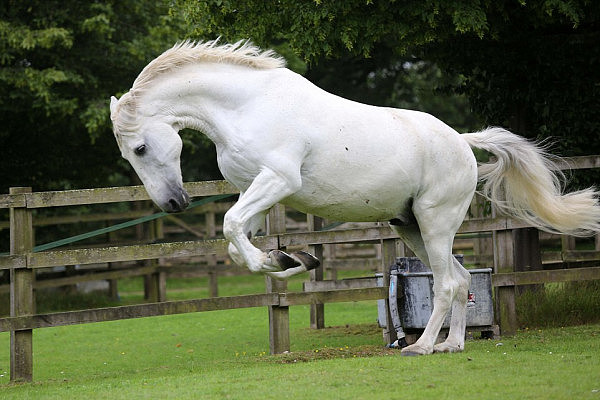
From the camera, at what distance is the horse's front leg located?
6191 millimetres

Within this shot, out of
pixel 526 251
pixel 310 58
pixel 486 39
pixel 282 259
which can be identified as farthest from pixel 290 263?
pixel 486 39

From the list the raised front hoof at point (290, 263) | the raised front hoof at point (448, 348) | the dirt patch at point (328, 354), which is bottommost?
the dirt patch at point (328, 354)

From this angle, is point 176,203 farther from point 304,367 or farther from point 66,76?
point 66,76

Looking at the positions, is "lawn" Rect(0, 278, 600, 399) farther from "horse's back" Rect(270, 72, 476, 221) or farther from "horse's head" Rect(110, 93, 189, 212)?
"horse's head" Rect(110, 93, 189, 212)

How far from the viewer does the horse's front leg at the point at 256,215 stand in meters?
6.19

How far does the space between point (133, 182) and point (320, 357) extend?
13.0 meters

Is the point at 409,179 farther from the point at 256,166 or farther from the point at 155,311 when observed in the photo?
the point at 155,311

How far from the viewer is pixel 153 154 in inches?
255

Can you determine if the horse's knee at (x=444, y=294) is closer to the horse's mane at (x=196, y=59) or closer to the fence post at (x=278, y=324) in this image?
the fence post at (x=278, y=324)

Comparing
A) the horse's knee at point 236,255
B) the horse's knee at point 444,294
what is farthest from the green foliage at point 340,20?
the horse's knee at point 236,255

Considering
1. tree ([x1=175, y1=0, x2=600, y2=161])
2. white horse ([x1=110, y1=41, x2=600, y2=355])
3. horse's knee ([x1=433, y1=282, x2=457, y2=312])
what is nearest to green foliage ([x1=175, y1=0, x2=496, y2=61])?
tree ([x1=175, y1=0, x2=600, y2=161])

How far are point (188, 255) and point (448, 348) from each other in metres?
2.50

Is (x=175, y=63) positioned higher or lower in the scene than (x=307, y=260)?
higher

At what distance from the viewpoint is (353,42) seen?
30.2ft
